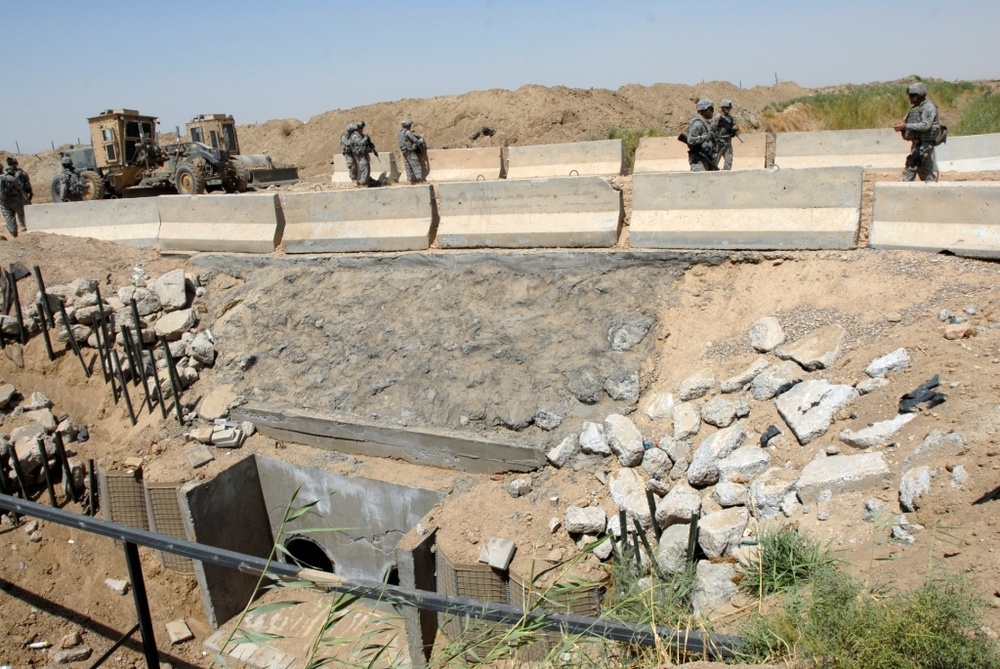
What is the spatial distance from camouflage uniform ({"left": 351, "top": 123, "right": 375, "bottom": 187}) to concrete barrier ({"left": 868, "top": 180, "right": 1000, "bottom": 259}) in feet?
32.9

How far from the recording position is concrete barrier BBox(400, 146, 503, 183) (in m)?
15.4

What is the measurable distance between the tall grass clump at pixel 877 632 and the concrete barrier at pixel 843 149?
10792mm

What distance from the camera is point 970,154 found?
12.4 meters

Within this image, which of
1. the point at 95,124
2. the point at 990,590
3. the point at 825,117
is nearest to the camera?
the point at 990,590

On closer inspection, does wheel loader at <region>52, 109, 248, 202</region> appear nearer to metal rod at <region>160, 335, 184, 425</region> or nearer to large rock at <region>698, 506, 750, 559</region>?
metal rod at <region>160, 335, 184, 425</region>

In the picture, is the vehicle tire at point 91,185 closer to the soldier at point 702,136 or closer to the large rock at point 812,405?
the soldier at point 702,136

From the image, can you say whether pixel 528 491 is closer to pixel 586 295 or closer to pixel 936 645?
pixel 586 295

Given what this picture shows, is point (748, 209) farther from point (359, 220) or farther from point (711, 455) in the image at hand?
point (359, 220)

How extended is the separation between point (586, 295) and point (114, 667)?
6403 millimetres

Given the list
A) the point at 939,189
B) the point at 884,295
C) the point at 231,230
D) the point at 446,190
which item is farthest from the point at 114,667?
the point at 939,189

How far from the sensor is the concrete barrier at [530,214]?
869cm

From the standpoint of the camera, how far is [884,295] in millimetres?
6848

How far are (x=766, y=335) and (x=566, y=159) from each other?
879cm

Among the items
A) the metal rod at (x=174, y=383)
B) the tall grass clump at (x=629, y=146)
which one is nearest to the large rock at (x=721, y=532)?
the metal rod at (x=174, y=383)
